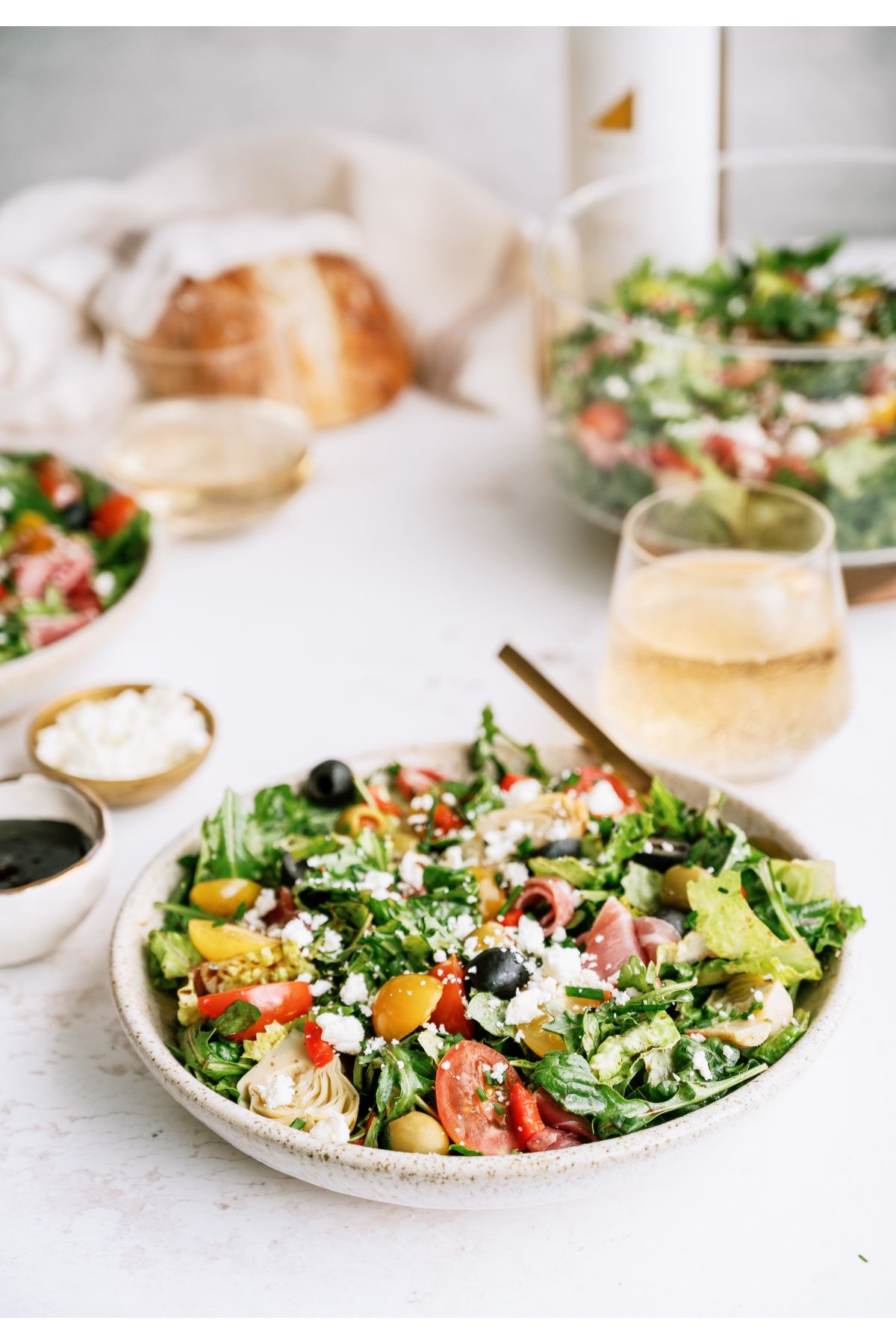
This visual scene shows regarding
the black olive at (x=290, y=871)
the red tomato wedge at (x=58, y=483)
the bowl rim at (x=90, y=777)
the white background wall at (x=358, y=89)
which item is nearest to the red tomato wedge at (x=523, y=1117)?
the black olive at (x=290, y=871)

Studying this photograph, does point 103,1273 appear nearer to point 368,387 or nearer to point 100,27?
point 368,387

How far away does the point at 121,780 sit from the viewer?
1530 mm

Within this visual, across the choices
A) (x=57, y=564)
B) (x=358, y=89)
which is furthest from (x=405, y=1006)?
(x=358, y=89)

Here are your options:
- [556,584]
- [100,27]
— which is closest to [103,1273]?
[556,584]

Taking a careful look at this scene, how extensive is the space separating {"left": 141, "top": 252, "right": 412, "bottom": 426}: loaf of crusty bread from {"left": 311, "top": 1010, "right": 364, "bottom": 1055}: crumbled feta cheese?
52.3 inches

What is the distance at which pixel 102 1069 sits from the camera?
1.29m

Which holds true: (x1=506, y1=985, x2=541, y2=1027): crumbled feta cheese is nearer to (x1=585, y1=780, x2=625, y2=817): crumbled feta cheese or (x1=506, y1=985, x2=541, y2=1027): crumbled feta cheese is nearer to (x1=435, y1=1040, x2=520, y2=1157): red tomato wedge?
(x1=435, y1=1040, x2=520, y2=1157): red tomato wedge

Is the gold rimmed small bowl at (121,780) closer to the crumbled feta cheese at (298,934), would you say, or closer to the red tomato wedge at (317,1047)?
the crumbled feta cheese at (298,934)

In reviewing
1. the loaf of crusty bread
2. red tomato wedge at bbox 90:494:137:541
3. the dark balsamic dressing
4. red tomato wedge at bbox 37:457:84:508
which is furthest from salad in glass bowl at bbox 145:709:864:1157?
the loaf of crusty bread

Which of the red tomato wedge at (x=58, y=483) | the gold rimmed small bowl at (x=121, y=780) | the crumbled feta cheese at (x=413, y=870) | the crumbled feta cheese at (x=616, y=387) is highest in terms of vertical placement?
the crumbled feta cheese at (x=616, y=387)

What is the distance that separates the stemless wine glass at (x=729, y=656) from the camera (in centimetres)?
144

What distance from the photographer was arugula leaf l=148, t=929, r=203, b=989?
3.96 ft

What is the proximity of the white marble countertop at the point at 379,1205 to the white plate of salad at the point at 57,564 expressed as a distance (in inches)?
4.0
